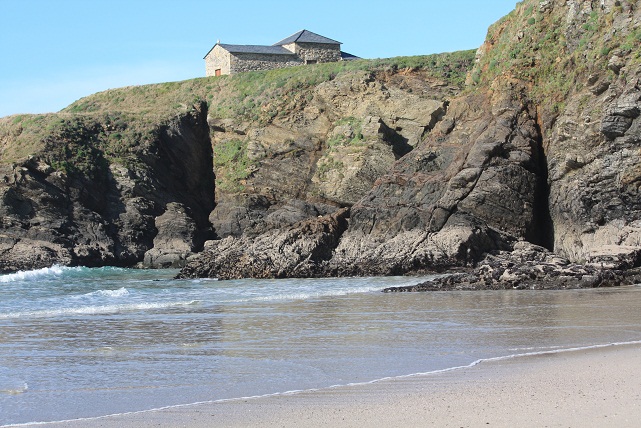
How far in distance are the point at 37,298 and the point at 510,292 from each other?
1141 centimetres

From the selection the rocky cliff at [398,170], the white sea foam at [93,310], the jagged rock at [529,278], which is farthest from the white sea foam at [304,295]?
the rocky cliff at [398,170]

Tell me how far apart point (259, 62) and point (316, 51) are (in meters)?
3.64

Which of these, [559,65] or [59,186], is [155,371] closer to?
[559,65]

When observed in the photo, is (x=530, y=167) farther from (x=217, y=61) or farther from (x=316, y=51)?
(x=217, y=61)

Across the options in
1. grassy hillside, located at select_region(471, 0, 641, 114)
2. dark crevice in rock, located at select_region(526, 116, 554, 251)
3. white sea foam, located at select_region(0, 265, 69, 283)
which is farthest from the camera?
white sea foam, located at select_region(0, 265, 69, 283)

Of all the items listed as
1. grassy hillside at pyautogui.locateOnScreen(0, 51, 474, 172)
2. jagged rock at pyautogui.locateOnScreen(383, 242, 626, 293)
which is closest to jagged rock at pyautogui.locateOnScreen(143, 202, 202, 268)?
grassy hillside at pyautogui.locateOnScreen(0, 51, 474, 172)

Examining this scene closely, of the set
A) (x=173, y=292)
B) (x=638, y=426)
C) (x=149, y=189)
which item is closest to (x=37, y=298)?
(x=173, y=292)

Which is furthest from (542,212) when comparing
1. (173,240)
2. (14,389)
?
(14,389)

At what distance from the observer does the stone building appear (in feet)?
164

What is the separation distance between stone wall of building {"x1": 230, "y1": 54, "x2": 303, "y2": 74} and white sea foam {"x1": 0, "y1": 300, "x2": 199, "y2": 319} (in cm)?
3333

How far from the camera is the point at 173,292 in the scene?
2162 centimetres

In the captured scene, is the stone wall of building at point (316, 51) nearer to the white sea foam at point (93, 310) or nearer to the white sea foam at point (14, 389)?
the white sea foam at point (93, 310)

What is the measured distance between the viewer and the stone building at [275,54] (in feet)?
164

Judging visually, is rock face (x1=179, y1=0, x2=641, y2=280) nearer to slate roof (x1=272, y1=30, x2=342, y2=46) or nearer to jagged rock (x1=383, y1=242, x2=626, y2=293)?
jagged rock (x1=383, y1=242, x2=626, y2=293)
